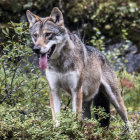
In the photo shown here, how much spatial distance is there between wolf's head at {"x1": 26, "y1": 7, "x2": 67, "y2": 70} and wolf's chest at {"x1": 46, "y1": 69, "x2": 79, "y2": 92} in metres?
0.28

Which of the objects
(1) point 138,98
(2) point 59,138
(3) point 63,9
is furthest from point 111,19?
(2) point 59,138

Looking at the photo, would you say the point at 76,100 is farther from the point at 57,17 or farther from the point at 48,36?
the point at 57,17

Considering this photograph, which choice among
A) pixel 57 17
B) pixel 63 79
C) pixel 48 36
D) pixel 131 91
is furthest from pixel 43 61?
pixel 131 91

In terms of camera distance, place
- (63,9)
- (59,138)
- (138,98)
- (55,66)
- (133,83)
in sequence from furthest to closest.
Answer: (63,9)
(133,83)
(138,98)
(55,66)
(59,138)

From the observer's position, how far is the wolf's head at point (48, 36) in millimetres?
3920

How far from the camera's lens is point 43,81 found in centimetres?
505

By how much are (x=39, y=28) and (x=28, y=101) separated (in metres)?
1.43

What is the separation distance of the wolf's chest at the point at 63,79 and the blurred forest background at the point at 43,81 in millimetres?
436

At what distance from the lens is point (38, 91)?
4.87 m

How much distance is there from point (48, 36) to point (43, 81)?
4.09 feet

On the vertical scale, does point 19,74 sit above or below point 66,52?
below

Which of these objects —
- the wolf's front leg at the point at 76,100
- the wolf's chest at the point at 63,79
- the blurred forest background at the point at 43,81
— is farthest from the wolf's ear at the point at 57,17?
the wolf's front leg at the point at 76,100

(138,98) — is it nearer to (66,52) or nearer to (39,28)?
(66,52)

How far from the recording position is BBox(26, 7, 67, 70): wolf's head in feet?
12.9
